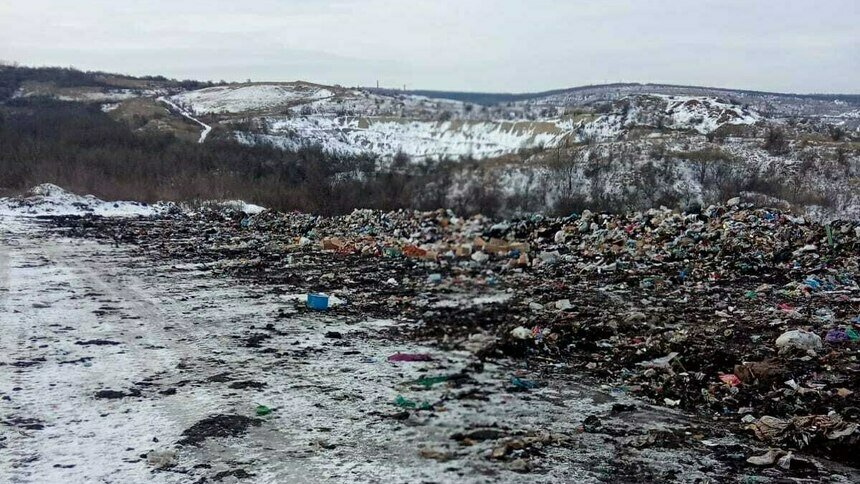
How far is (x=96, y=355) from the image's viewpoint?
161 inches

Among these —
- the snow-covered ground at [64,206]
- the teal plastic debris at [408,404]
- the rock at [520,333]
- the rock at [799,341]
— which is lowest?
the snow-covered ground at [64,206]

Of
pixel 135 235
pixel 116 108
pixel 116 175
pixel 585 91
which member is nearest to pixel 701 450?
pixel 585 91

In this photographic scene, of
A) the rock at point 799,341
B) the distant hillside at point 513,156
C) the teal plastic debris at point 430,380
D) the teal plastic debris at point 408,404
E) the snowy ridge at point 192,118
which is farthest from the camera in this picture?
the snowy ridge at point 192,118

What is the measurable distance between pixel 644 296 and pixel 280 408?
13.7 ft

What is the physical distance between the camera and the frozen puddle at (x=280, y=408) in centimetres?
249

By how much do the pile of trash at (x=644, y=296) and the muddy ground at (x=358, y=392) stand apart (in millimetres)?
45

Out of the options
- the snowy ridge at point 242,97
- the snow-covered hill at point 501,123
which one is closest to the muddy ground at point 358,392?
the snow-covered hill at point 501,123

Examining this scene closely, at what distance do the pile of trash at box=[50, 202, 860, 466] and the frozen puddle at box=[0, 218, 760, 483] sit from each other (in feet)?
1.40

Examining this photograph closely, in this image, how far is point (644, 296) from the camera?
5938 mm

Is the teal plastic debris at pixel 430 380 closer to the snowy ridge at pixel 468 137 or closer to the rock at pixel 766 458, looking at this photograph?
the snowy ridge at pixel 468 137

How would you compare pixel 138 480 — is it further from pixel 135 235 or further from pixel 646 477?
pixel 135 235

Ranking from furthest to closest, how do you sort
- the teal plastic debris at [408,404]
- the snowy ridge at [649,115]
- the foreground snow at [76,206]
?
the foreground snow at [76,206]
the snowy ridge at [649,115]
the teal plastic debris at [408,404]

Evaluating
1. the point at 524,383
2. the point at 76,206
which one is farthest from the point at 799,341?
the point at 76,206

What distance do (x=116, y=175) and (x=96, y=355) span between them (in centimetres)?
2741
